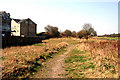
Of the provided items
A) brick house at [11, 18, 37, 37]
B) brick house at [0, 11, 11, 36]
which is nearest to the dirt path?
brick house at [0, 11, 11, 36]

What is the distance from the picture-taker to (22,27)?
40906mm

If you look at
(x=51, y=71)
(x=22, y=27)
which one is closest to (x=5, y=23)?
(x=22, y=27)

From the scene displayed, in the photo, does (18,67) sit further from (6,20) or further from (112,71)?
(6,20)

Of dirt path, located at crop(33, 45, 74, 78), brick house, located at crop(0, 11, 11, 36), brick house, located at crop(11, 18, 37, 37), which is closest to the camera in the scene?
dirt path, located at crop(33, 45, 74, 78)

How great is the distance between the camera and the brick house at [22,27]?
132 ft

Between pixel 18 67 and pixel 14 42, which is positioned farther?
pixel 14 42

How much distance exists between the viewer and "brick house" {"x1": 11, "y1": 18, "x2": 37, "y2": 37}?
4009 centimetres

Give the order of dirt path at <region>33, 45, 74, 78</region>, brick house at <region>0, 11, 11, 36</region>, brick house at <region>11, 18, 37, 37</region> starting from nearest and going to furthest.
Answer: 1. dirt path at <region>33, 45, 74, 78</region>
2. brick house at <region>0, 11, 11, 36</region>
3. brick house at <region>11, 18, 37, 37</region>

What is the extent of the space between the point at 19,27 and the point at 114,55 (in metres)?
38.1

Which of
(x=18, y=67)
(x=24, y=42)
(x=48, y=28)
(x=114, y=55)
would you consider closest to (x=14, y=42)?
(x=24, y=42)

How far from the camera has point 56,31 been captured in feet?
181

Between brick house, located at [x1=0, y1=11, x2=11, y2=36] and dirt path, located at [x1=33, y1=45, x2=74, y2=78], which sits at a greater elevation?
brick house, located at [x1=0, y1=11, x2=11, y2=36]

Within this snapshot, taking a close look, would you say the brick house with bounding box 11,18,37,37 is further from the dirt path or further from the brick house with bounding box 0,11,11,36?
the dirt path

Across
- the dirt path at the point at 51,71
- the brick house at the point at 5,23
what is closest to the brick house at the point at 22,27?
the brick house at the point at 5,23
